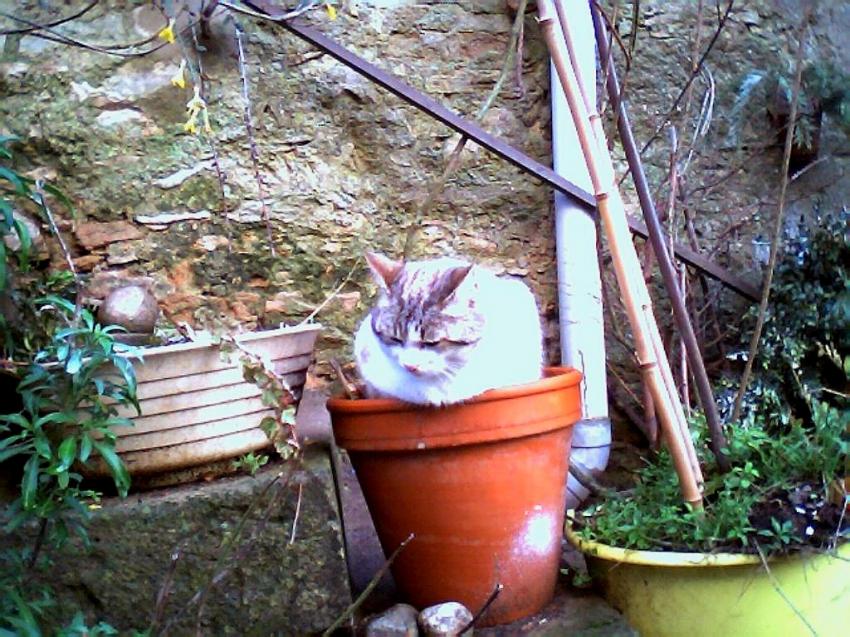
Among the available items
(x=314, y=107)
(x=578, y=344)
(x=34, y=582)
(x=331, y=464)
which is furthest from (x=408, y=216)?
(x=34, y=582)

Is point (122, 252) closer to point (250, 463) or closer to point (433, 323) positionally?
point (250, 463)

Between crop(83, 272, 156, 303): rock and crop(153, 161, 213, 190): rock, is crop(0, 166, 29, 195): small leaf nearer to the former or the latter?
crop(83, 272, 156, 303): rock

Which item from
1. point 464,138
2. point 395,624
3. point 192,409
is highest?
point 464,138

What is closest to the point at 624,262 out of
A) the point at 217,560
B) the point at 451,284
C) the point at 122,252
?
the point at 451,284

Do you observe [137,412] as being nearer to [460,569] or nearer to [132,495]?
[132,495]

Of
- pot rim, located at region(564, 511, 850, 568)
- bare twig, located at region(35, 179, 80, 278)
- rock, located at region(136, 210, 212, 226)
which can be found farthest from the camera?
rock, located at region(136, 210, 212, 226)

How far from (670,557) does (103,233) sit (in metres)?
1.50

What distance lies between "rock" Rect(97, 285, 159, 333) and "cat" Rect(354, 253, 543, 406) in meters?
0.45

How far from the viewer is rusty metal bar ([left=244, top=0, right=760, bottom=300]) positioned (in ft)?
6.92

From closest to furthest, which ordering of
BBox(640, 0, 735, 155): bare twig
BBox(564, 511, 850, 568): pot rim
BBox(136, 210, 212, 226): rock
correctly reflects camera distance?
BBox(564, 511, 850, 568): pot rim → BBox(640, 0, 735, 155): bare twig → BBox(136, 210, 212, 226): rock

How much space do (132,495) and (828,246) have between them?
176cm

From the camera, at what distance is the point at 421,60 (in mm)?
2326

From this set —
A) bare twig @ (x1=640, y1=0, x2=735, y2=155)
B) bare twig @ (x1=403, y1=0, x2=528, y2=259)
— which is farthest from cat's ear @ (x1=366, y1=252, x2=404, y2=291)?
bare twig @ (x1=640, y1=0, x2=735, y2=155)

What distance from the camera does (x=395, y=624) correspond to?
1613 mm
